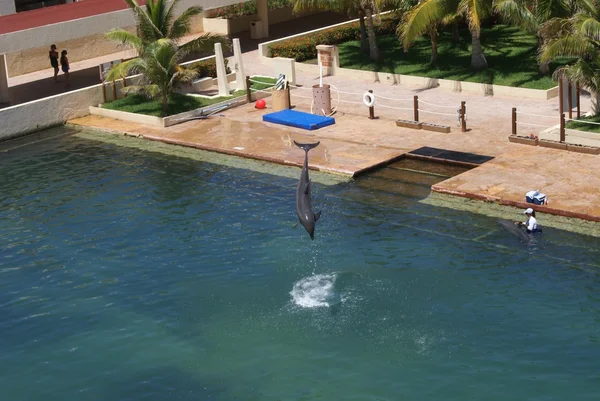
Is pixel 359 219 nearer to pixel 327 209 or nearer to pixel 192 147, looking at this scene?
pixel 327 209

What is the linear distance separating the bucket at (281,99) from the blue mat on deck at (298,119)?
677 mm

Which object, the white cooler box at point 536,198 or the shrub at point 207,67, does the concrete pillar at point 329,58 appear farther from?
the white cooler box at point 536,198

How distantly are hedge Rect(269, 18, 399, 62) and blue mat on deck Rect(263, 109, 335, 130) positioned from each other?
8.12 meters

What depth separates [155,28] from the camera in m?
37.5

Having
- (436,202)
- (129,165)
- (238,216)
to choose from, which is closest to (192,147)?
(129,165)

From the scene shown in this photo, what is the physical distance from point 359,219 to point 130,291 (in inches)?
262

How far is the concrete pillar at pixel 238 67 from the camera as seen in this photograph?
131 feet

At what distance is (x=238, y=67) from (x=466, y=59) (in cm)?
902

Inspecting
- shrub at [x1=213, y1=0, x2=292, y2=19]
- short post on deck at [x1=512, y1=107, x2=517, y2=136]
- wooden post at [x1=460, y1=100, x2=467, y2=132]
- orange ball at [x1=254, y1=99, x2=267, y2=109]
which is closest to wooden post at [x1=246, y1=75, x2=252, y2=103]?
orange ball at [x1=254, y1=99, x2=267, y2=109]

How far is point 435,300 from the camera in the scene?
22906 millimetres

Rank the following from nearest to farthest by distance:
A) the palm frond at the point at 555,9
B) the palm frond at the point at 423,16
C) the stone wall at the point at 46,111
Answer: the palm frond at the point at 555,9
the palm frond at the point at 423,16
the stone wall at the point at 46,111

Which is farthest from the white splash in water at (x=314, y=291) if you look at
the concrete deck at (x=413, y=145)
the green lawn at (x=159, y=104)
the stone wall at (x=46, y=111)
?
the stone wall at (x=46, y=111)

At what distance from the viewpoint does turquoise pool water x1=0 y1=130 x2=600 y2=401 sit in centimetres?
2016

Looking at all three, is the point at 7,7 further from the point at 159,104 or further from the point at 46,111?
the point at 159,104
